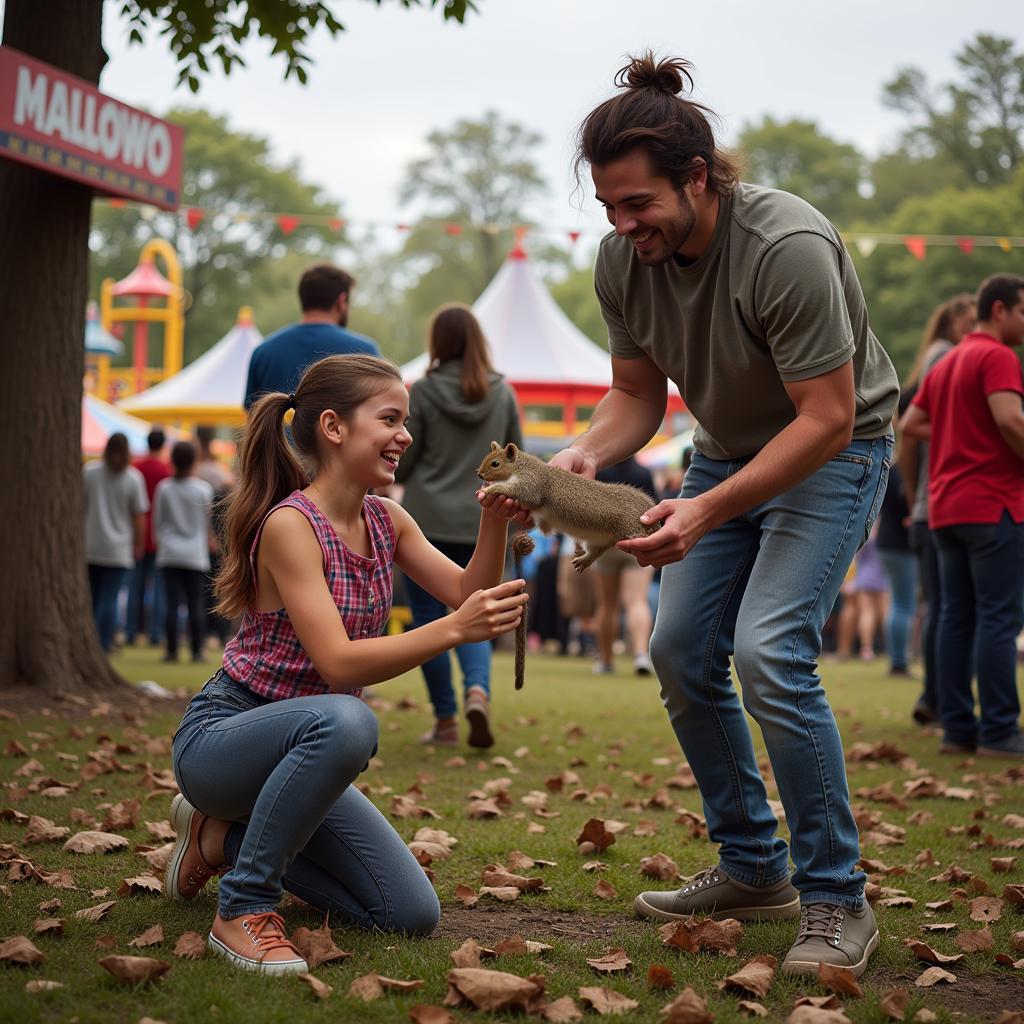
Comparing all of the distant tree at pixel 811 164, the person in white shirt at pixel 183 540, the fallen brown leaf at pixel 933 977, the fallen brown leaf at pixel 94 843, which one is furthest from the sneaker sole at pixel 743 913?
the distant tree at pixel 811 164

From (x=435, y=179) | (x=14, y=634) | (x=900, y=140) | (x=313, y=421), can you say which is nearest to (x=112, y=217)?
(x=435, y=179)

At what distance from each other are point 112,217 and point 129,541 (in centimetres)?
4492

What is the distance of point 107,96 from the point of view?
812 cm

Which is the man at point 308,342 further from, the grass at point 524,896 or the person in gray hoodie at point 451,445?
the grass at point 524,896

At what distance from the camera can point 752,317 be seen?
3.34 m

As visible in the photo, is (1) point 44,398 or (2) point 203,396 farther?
(2) point 203,396

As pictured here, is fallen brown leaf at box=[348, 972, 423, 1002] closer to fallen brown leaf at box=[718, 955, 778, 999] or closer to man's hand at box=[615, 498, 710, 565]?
fallen brown leaf at box=[718, 955, 778, 999]

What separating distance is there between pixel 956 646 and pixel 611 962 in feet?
14.9

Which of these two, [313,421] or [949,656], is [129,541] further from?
[313,421]

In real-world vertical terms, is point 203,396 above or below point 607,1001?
above

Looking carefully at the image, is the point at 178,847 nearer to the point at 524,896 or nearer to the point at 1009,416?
the point at 524,896

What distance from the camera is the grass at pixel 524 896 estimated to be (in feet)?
9.41

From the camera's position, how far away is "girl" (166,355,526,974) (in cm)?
319

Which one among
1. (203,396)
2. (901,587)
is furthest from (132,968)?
(203,396)
